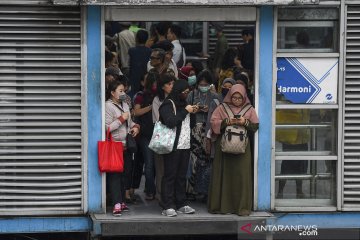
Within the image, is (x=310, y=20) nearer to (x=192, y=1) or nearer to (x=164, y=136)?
(x=192, y=1)

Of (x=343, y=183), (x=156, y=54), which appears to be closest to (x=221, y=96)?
(x=156, y=54)

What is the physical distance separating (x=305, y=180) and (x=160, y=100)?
1.94m

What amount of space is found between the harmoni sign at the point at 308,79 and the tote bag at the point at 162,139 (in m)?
1.35

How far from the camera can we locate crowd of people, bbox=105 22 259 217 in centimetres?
1115

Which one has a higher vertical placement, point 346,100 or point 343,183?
point 346,100

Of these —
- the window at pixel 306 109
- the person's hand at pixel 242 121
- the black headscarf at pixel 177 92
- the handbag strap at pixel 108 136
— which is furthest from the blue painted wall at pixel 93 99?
the window at pixel 306 109

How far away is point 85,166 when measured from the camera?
11.1 meters

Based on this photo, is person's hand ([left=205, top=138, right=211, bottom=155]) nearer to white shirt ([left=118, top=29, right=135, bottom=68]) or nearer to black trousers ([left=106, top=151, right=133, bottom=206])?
black trousers ([left=106, top=151, right=133, bottom=206])

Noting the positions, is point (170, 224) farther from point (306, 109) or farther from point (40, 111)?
point (306, 109)

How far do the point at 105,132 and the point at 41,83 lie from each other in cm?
91

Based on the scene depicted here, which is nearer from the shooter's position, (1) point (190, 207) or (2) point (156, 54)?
(1) point (190, 207)

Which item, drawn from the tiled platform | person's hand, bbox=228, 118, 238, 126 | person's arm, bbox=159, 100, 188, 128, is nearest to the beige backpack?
person's hand, bbox=228, 118, 238, 126

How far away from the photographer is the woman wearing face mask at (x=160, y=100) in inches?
445

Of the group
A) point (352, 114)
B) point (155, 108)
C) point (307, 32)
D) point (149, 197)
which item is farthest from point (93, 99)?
point (352, 114)
